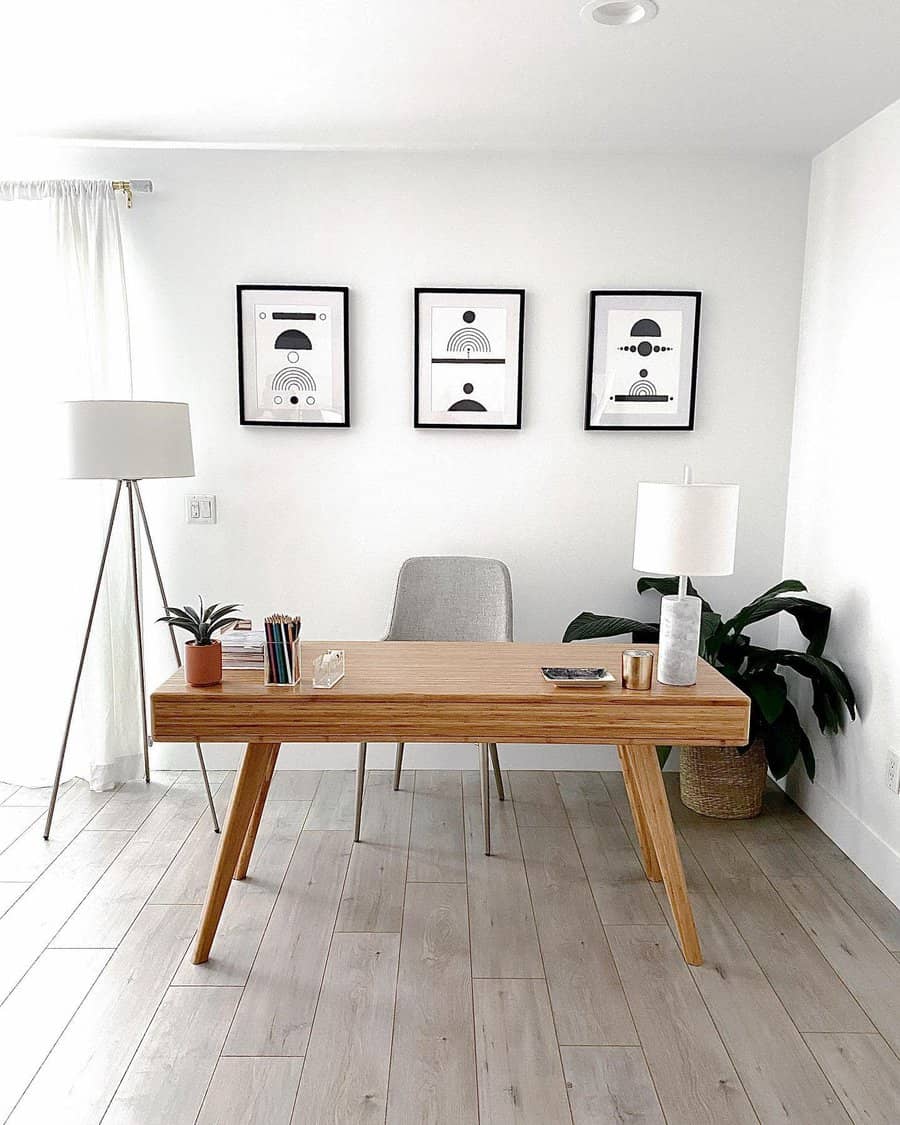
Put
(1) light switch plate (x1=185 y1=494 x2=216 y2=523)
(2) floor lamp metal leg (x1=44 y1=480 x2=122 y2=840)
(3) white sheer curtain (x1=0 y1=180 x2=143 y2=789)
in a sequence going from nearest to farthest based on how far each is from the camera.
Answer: (2) floor lamp metal leg (x1=44 y1=480 x2=122 y2=840) → (3) white sheer curtain (x1=0 y1=180 x2=143 y2=789) → (1) light switch plate (x1=185 y1=494 x2=216 y2=523)

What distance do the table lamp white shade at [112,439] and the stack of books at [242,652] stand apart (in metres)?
0.73

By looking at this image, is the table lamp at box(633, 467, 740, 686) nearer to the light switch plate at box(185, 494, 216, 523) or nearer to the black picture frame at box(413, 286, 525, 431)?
the black picture frame at box(413, 286, 525, 431)

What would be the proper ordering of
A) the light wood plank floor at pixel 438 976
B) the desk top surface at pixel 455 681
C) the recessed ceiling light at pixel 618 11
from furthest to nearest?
the desk top surface at pixel 455 681 < the recessed ceiling light at pixel 618 11 < the light wood plank floor at pixel 438 976

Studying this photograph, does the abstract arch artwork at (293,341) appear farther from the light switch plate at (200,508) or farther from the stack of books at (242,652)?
the stack of books at (242,652)

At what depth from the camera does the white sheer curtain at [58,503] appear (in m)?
3.40

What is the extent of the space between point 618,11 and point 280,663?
186 centimetres

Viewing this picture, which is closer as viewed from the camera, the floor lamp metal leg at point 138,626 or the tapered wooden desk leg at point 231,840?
the tapered wooden desk leg at point 231,840

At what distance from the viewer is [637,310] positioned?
353 cm

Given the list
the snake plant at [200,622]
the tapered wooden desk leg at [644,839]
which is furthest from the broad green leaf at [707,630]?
the snake plant at [200,622]

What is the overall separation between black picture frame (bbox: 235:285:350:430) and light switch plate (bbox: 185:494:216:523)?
13.5 inches

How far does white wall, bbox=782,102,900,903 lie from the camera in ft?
9.39

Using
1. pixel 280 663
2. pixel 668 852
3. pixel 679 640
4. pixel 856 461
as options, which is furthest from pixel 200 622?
pixel 856 461

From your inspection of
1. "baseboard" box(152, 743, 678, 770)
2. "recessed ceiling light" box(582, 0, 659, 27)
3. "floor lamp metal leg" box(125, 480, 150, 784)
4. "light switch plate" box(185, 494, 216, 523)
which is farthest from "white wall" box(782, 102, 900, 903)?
"floor lamp metal leg" box(125, 480, 150, 784)

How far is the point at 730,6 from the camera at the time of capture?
88.0 inches
